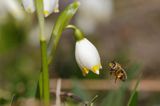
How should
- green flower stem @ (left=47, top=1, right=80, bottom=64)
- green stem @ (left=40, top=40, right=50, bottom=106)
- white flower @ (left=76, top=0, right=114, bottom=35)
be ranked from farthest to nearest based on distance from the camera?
white flower @ (left=76, top=0, right=114, bottom=35), green flower stem @ (left=47, top=1, right=80, bottom=64), green stem @ (left=40, top=40, right=50, bottom=106)

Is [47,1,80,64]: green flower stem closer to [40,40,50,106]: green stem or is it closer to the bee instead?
[40,40,50,106]: green stem

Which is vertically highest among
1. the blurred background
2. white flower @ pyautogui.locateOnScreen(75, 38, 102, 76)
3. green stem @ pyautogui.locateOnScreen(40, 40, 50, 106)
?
the blurred background

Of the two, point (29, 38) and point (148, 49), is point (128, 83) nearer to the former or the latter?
point (29, 38)

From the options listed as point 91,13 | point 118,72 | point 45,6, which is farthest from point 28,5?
point 91,13

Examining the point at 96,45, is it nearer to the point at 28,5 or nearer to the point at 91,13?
the point at 91,13

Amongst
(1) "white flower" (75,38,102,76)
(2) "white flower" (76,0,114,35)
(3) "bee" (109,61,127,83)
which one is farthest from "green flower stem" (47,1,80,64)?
(2) "white flower" (76,0,114,35)

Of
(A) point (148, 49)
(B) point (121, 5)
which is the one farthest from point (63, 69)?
(B) point (121, 5)

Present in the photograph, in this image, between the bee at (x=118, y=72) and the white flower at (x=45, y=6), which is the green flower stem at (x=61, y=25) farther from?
the bee at (x=118, y=72)
